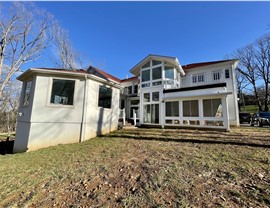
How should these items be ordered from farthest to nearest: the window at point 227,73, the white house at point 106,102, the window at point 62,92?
the window at point 227,73 < the window at point 62,92 < the white house at point 106,102

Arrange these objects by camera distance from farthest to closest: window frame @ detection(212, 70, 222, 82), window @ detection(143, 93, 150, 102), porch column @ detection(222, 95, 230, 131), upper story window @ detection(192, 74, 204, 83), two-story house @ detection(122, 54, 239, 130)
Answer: upper story window @ detection(192, 74, 204, 83) → window frame @ detection(212, 70, 222, 82) → window @ detection(143, 93, 150, 102) → two-story house @ detection(122, 54, 239, 130) → porch column @ detection(222, 95, 230, 131)

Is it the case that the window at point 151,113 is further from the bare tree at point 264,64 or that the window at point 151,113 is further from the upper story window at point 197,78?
the bare tree at point 264,64

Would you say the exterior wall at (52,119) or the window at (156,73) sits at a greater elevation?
the window at (156,73)

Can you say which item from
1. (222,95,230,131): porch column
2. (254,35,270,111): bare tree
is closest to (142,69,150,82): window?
(222,95,230,131): porch column

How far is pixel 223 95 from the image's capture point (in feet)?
33.7

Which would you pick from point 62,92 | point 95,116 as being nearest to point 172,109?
point 95,116

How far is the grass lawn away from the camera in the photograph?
2.78 meters

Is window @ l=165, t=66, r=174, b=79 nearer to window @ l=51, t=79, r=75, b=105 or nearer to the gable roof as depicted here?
the gable roof

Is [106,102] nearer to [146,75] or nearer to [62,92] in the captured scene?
[62,92]

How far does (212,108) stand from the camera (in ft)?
35.6

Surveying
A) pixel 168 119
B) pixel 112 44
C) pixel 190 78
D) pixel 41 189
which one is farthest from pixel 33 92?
pixel 190 78

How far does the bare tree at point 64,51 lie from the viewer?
58.4 feet

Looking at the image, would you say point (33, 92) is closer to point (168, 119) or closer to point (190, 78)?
point (168, 119)


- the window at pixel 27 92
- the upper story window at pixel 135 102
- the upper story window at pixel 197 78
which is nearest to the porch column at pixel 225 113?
the upper story window at pixel 197 78
